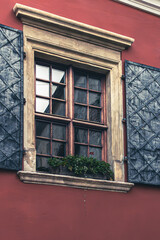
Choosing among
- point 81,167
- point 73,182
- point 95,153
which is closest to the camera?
point 73,182

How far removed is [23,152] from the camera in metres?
7.11

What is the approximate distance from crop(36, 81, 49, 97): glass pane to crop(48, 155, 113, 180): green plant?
1.02m

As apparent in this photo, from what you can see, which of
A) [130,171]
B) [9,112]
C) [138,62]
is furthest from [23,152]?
[138,62]

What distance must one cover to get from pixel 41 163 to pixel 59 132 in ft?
1.99

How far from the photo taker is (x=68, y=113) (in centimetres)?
788

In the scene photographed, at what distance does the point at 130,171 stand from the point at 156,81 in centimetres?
167

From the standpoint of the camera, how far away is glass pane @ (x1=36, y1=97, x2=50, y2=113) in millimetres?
7688

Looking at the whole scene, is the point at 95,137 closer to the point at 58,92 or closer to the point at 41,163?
the point at 58,92

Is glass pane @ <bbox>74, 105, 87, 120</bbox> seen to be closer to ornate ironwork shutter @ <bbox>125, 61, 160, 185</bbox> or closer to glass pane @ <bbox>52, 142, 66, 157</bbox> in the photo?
glass pane @ <bbox>52, 142, 66, 157</bbox>

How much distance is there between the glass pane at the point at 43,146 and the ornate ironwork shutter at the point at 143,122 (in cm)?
130

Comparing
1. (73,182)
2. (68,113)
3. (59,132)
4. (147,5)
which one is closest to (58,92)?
(68,113)

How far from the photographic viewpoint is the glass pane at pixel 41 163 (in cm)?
738

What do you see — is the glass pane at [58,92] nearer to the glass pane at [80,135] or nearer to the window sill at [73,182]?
the glass pane at [80,135]

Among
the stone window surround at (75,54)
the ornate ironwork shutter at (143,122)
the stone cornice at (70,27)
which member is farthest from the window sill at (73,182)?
the stone cornice at (70,27)
